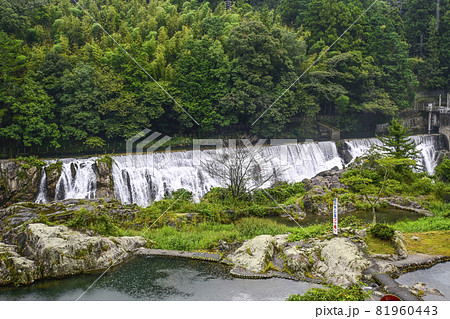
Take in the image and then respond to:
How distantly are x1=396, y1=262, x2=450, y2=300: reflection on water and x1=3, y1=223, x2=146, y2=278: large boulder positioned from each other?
7.16 metres

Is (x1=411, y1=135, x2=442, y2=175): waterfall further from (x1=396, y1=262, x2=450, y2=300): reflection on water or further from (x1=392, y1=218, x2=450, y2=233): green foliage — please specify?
(x1=396, y1=262, x2=450, y2=300): reflection on water

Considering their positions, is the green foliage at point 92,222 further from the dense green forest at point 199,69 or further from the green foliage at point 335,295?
the dense green forest at point 199,69

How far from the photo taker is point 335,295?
8273mm

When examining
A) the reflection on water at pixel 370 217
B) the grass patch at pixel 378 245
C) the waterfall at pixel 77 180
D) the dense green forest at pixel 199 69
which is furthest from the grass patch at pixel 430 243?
the dense green forest at pixel 199 69

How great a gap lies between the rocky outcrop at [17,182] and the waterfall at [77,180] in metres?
1.10

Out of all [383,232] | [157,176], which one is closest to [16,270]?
[383,232]

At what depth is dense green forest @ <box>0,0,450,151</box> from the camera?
23.8m

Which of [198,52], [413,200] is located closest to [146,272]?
[413,200]

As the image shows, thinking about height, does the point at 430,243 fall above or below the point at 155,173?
below

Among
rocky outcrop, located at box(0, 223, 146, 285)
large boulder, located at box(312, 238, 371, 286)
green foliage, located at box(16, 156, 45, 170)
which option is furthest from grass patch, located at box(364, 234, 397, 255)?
green foliage, located at box(16, 156, 45, 170)

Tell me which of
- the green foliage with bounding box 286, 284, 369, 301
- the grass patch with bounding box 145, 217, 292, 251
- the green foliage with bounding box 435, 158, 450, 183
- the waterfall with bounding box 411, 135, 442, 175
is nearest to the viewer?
the green foliage with bounding box 286, 284, 369, 301

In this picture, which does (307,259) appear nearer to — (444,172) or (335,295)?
(335,295)

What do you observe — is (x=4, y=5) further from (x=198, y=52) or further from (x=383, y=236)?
(x=383, y=236)

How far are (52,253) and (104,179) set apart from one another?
10.3m
